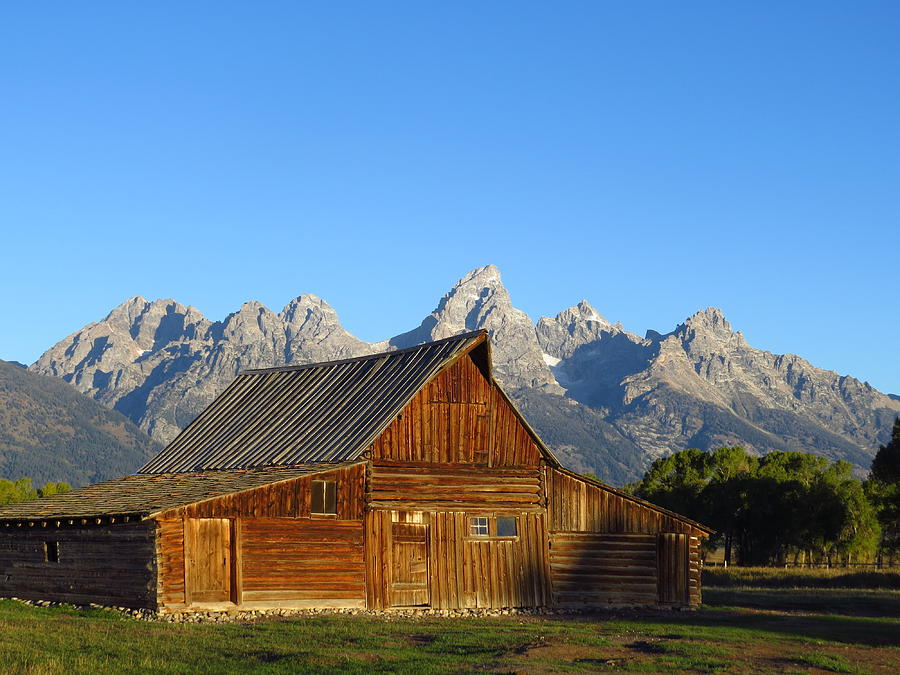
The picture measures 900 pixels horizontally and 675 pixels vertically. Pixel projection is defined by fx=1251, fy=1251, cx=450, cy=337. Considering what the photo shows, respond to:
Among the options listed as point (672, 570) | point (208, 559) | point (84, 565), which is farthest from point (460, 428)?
point (84, 565)

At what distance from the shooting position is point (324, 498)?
37.9 m

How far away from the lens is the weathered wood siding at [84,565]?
34.9 meters

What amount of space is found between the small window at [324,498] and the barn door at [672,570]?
12327 millimetres

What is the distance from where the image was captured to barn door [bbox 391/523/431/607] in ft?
127

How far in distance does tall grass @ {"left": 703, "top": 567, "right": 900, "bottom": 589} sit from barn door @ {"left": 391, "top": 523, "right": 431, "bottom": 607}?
24.6m

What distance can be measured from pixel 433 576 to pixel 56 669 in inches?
720

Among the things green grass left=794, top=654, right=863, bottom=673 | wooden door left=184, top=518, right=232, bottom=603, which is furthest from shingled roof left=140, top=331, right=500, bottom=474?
green grass left=794, top=654, right=863, bottom=673

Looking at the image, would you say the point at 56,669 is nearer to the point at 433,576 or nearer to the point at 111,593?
the point at 111,593

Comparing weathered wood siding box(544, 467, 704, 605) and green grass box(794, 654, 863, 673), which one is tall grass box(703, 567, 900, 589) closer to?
weathered wood siding box(544, 467, 704, 605)

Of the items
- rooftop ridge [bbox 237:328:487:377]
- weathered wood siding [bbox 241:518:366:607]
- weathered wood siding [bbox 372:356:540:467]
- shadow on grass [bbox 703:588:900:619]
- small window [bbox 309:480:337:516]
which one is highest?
rooftop ridge [bbox 237:328:487:377]

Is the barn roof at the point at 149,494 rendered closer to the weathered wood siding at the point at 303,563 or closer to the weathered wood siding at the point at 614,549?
the weathered wood siding at the point at 303,563

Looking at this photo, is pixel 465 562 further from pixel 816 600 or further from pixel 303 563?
pixel 816 600

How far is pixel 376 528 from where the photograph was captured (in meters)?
38.8

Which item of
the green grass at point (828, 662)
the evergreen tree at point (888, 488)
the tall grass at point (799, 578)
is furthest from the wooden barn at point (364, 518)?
the evergreen tree at point (888, 488)
